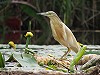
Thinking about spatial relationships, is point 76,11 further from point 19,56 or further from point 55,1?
point 19,56

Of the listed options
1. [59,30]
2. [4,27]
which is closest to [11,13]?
[4,27]

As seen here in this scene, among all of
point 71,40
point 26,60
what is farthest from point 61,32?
point 26,60

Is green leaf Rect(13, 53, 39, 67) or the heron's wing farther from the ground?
the heron's wing

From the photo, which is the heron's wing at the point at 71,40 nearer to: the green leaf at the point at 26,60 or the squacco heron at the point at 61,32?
the squacco heron at the point at 61,32

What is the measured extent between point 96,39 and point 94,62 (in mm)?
6039

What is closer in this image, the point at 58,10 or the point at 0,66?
the point at 0,66

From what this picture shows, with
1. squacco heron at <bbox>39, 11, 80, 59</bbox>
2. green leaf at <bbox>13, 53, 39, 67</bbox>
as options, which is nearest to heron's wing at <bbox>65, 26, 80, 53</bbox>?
squacco heron at <bbox>39, 11, 80, 59</bbox>

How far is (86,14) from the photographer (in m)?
8.65

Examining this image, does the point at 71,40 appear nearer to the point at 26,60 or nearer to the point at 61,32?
the point at 61,32

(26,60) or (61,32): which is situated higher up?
(61,32)

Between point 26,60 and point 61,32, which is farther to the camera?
point 61,32

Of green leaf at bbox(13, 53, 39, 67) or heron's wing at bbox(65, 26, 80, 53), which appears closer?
green leaf at bbox(13, 53, 39, 67)

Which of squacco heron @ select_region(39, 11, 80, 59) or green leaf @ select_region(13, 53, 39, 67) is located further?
squacco heron @ select_region(39, 11, 80, 59)

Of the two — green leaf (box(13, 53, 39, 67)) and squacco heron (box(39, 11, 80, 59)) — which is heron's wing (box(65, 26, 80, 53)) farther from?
green leaf (box(13, 53, 39, 67))
